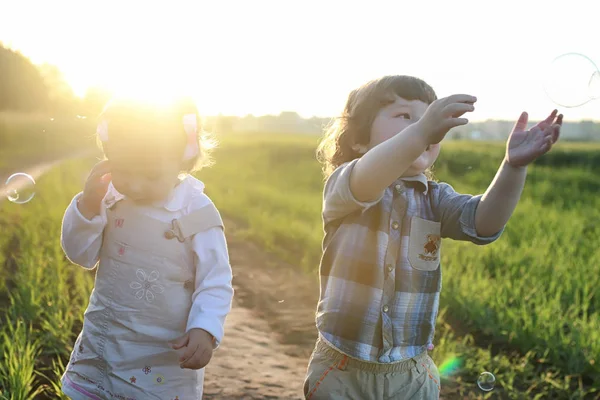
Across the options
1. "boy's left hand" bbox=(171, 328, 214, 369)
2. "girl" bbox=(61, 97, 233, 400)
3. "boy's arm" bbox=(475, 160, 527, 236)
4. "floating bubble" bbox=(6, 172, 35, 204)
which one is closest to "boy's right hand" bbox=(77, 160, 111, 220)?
"girl" bbox=(61, 97, 233, 400)

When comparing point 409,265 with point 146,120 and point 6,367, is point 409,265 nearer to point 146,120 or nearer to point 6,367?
point 146,120

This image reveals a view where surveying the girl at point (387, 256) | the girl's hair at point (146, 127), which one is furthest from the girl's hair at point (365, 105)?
the girl's hair at point (146, 127)

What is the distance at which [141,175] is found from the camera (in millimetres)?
2018

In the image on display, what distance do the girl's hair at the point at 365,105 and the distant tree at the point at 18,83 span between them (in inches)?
307

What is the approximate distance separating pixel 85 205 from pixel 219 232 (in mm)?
433

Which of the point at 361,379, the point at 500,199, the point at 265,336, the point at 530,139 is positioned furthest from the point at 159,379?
the point at 265,336

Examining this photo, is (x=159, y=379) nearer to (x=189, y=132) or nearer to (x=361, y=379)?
(x=361, y=379)

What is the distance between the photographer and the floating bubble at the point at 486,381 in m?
3.21

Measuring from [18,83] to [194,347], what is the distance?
8.58 metres

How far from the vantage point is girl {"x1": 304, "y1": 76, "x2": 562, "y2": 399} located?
80.3 inches

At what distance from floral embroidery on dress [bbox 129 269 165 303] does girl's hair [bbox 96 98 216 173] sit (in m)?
0.38

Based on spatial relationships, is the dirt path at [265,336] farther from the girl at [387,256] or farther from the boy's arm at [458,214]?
the boy's arm at [458,214]

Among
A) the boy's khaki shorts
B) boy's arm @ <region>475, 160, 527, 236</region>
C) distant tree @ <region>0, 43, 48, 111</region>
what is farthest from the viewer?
distant tree @ <region>0, 43, 48, 111</region>

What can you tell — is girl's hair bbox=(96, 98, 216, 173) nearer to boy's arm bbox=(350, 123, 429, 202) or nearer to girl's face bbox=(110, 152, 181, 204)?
girl's face bbox=(110, 152, 181, 204)
